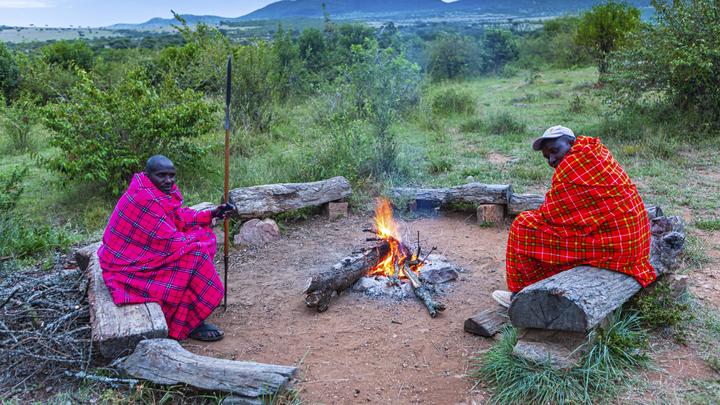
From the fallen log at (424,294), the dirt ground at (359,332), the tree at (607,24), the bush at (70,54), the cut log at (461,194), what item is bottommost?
the dirt ground at (359,332)

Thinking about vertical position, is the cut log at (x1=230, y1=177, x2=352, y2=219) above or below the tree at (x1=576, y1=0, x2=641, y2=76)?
below

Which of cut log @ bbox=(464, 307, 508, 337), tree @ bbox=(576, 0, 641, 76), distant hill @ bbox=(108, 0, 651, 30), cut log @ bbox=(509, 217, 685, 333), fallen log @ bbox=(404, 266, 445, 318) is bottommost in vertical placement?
fallen log @ bbox=(404, 266, 445, 318)

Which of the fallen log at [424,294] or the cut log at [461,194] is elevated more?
the cut log at [461,194]

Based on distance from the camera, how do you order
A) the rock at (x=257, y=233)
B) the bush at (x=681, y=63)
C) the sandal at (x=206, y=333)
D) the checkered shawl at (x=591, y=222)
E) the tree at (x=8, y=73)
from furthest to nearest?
the tree at (x=8, y=73), the bush at (x=681, y=63), the rock at (x=257, y=233), the sandal at (x=206, y=333), the checkered shawl at (x=591, y=222)

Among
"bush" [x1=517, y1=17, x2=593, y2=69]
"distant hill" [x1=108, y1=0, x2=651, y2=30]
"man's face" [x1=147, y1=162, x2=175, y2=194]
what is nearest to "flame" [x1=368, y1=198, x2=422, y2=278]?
"man's face" [x1=147, y1=162, x2=175, y2=194]

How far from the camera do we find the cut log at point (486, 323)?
3.85m

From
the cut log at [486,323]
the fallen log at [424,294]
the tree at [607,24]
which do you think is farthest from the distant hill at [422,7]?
the cut log at [486,323]

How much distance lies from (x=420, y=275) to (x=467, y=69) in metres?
17.4

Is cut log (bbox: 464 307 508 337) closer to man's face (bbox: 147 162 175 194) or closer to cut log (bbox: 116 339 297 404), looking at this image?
cut log (bbox: 116 339 297 404)

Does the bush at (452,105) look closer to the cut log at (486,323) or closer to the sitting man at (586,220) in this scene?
the sitting man at (586,220)

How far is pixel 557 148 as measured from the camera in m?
3.89

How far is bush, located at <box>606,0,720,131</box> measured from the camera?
28.3 feet

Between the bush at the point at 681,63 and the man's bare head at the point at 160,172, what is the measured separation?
782 centimetres

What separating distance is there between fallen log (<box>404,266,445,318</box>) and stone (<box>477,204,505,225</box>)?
169cm
